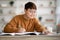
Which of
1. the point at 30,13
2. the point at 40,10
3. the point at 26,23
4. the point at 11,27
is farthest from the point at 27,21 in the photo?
the point at 40,10

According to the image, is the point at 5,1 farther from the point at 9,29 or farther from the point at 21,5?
the point at 9,29

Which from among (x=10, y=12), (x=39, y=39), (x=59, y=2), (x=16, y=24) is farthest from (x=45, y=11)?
(x=39, y=39)

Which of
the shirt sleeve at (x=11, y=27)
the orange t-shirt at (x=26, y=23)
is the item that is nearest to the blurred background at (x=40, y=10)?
the orange t-shirt at (x=26, y=23)

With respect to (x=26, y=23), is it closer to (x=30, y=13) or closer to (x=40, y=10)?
(x=30, y=13)

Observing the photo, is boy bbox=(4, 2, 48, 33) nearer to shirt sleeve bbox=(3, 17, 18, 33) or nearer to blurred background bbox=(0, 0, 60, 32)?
shirt sleeve bbox=(3, 17, 18, 33)

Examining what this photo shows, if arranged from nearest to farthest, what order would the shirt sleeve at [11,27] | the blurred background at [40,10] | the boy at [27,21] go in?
the shirt sleeve at [11,27] → the boy at [27,21] → the blurred background at [40,10]

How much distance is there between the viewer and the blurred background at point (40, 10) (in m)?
5.79

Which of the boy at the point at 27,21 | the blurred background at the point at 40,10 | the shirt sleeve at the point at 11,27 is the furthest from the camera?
the blurred background at the point at 40,10

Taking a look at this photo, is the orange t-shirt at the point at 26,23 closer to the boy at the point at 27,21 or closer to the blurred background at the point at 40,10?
the boy at the point at 27,21

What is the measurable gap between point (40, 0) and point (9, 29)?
3925mm

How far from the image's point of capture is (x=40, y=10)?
592 centimetres

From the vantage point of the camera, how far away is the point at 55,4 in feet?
19.3

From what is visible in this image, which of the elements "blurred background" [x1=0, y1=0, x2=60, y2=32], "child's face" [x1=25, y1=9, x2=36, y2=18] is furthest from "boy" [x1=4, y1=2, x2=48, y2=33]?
"blurred background" [x1=0, y1=0, x2=60, y2=32]

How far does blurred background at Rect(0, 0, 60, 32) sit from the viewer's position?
5789 mm
